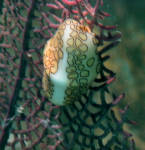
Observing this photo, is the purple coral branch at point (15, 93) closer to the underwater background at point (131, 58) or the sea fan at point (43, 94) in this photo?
the sea fan at point (43, 94)

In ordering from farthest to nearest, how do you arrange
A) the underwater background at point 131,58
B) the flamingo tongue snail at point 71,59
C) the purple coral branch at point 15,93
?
the purple coral branch at point 15,93, the flamingo tongue snail at point 71,59, the underwater background at point 131,58

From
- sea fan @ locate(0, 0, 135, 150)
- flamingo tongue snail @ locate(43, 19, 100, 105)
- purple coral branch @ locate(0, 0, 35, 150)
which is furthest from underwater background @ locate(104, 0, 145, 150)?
purple coral branch @ locate(0, 0, 35, 150)

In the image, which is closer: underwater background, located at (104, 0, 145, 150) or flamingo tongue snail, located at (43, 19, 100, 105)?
underwater background, located at (104, 0, 145, 150)

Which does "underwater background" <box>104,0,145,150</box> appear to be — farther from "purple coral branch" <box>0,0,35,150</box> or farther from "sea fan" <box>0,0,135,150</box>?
"purple coral branch" <box>0,0,35,150</box>

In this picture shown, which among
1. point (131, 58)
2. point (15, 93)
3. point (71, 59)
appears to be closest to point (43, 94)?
point (15, 93)

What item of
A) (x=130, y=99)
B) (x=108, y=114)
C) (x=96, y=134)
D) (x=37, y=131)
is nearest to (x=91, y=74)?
(x=130, y=99)

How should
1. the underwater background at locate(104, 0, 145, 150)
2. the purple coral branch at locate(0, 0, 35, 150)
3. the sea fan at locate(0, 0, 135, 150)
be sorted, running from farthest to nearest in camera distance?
the purple coral branch at locate(0, 0, 35, 150)
the sea fan at locate(0, 0, 135, 150)
the underwater background at locate(104, 0, 145, 150)

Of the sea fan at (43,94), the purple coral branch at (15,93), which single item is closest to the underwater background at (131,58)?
the sea fan at (43,94)

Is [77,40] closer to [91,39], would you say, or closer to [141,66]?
[91,39]
